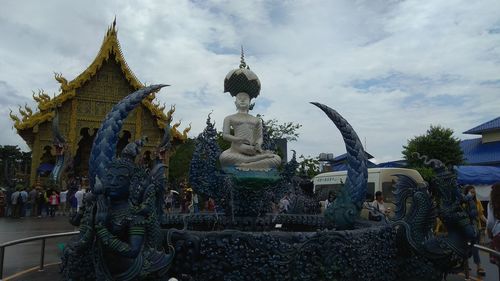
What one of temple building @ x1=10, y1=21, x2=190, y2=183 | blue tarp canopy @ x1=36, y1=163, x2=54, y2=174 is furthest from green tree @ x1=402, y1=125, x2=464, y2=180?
blue tarp canopy @ x1=36, y1=163, x2=54, y2=174

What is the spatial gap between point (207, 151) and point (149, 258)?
4.13 meters

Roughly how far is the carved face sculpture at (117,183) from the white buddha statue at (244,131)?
373cm

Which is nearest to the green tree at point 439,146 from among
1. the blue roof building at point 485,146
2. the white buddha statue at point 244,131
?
the blue roof building at point 485,146

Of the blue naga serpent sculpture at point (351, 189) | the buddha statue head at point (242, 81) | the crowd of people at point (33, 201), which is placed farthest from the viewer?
the crowd of people at point (33, 201)

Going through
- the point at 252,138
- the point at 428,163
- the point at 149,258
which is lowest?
the point at 149,258

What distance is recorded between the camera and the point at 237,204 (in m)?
8.09

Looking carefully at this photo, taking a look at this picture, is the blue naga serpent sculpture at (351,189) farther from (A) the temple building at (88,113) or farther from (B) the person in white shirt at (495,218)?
(A) the temple building at (88,113)

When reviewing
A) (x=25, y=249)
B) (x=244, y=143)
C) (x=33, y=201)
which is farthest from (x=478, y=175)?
(x=33, y=201)

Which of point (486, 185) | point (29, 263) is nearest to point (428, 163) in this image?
point (29, 263)

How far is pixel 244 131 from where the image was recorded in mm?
8688

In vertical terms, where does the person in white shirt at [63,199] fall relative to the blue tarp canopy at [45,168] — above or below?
below

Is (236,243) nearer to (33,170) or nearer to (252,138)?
(252,138)

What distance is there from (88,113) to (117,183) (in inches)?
915

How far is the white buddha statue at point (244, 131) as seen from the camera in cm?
832
